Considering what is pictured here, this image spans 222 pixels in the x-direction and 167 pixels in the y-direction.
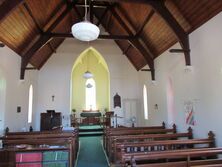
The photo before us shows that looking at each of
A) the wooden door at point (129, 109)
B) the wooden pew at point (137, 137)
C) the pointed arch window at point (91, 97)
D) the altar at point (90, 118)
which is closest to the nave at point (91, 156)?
the wooden pew at point (137, 137)

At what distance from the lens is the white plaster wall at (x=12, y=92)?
6172 millimetres

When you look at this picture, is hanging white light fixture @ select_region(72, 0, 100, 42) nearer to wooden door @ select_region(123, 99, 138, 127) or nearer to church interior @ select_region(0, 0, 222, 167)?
church interior @ select_region(0, 0, 222, 167)

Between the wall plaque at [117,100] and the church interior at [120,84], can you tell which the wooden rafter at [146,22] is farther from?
the wall plaque at [117,100]

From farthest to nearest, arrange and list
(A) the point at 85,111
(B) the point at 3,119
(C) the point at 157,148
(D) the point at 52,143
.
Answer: (A) the point at 85,111, (B) the point at 3,119, (C) the point at 157,148, (D) the point at 52,143

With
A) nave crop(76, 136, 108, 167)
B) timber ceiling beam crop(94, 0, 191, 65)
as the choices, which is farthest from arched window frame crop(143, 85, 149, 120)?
timber ceiling beam crop(94, 0, 191, 65)

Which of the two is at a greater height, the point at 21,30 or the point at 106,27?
the point at 106,27

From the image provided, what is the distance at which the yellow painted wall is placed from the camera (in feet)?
45.0

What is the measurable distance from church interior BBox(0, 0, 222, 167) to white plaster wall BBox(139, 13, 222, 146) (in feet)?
0.08

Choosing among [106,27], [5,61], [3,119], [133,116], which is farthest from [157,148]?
[106,27]

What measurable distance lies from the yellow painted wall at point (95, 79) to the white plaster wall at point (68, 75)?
2.53 m

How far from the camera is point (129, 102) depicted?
11.1 meters

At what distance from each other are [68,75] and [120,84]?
3.00 meters

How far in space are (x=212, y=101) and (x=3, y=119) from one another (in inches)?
237

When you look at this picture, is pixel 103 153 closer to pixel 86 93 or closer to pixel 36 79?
pixel 36 79
